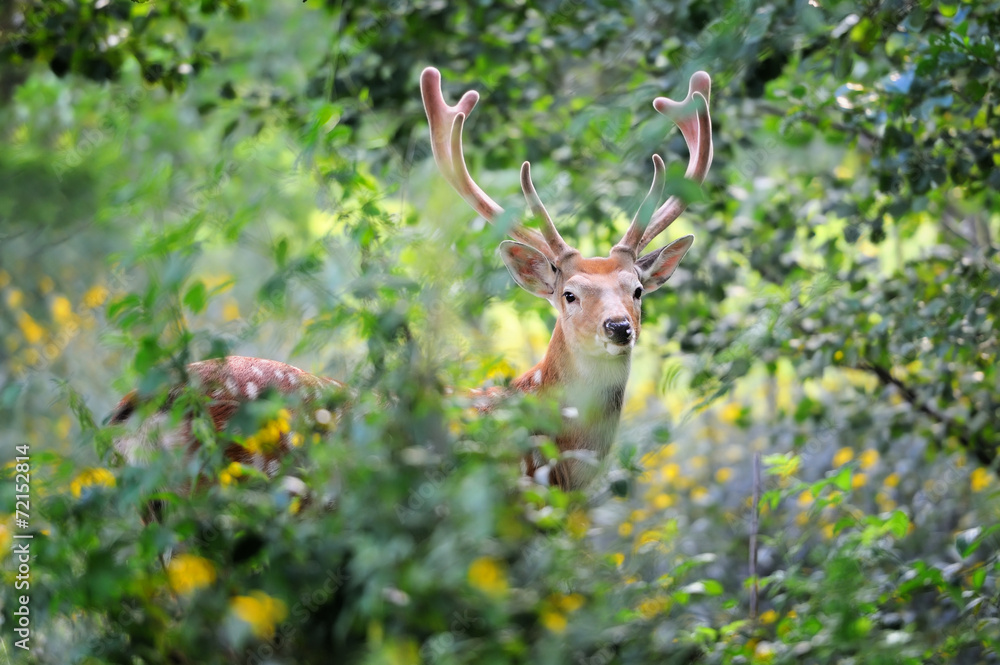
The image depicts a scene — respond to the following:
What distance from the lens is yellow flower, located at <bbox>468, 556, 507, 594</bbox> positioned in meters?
1.88

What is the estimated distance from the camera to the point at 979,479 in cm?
551

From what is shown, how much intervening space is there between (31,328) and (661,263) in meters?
4.81

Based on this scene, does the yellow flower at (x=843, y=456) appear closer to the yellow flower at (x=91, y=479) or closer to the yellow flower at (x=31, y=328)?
the yellow flower at (x=91, y=479)

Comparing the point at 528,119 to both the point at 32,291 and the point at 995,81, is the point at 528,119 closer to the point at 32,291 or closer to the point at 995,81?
the point at 995,81

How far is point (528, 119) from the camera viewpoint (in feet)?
17.6

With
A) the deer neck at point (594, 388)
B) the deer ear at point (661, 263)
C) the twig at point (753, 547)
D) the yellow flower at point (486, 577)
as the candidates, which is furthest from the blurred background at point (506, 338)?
the deer ear at point (661, 263)

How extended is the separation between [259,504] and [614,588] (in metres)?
0.90

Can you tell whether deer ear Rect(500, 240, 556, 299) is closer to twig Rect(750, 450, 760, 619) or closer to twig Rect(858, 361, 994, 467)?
twig Rect(750, 450, 760, 619)

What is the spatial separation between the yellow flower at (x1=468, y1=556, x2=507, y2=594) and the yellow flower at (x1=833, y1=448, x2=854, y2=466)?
451cm

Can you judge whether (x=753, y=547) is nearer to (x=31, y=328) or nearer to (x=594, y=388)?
(x=594, y=388)

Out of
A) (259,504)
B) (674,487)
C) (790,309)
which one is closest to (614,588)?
(259,504)

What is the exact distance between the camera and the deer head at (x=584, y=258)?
3.95 metres

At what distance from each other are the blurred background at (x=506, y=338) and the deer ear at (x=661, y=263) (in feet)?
1.23

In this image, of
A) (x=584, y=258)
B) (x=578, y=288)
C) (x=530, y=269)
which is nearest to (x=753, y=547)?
(x=578, y=288)
